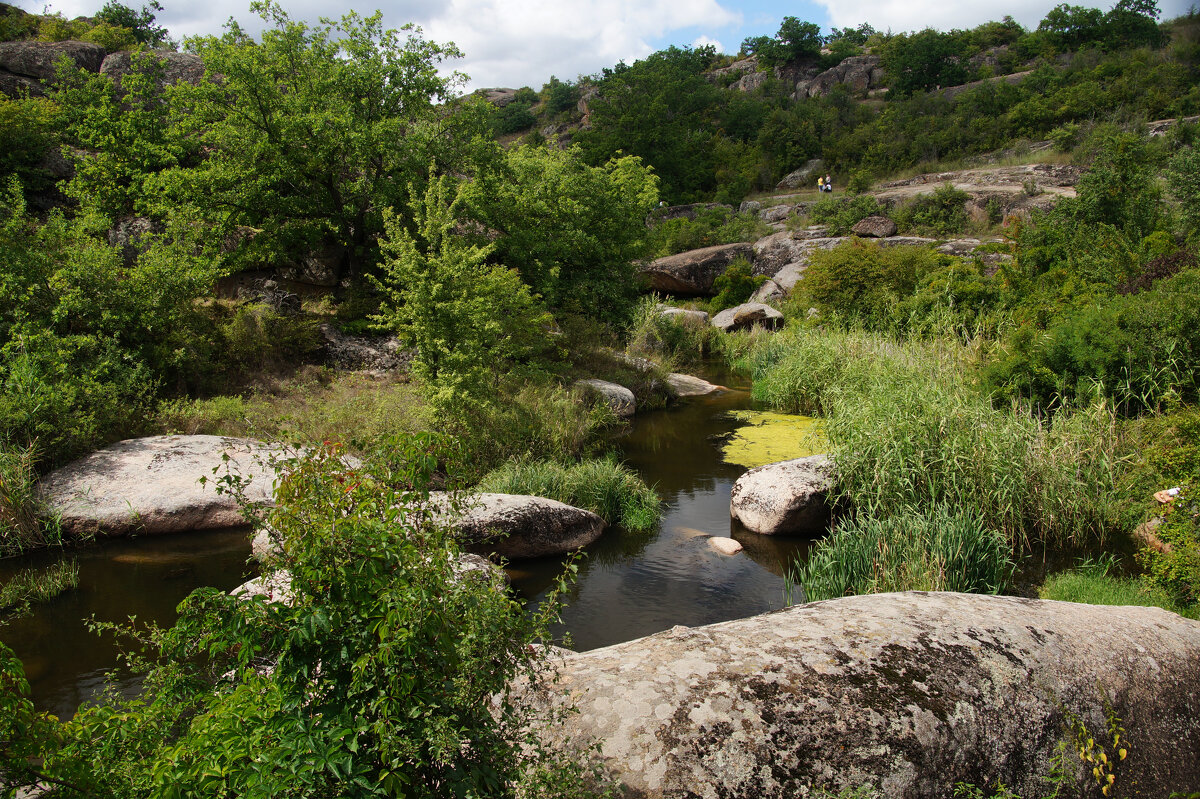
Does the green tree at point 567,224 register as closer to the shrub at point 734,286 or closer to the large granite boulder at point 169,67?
the shrub at point 734,286

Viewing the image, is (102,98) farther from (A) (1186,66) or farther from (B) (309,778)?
(A) (1186,66)

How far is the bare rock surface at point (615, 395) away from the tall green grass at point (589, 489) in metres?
4.13

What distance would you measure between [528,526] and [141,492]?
5.23 meters

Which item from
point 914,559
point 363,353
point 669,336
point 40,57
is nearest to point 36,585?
point 363,353

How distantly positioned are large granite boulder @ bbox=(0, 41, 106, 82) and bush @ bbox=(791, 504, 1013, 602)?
22.8 metres

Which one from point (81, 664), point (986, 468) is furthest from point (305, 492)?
point (986, 468)

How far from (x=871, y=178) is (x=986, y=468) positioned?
113 ft

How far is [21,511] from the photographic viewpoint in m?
7.97

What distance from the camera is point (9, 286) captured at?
10.2m

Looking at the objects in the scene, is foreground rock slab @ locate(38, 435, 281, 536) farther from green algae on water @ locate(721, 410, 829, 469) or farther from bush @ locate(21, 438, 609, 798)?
green algae on water @ locate(721, 410, 829, 469)

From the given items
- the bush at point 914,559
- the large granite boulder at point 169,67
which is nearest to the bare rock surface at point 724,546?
the bush at point 914,559

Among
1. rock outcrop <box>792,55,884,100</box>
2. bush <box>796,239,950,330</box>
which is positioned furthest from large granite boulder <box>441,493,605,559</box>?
rock outcrop <box>792,55,884,100</box>

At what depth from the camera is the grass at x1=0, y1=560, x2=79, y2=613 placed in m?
6.72

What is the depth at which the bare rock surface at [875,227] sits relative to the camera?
28.3 meters
